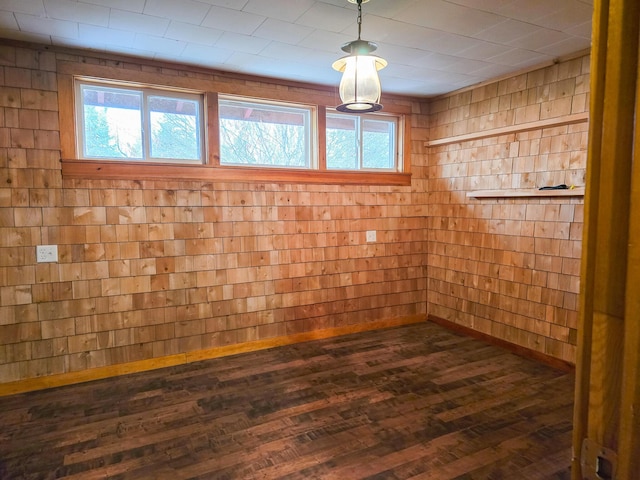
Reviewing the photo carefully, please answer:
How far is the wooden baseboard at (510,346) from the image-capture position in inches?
140

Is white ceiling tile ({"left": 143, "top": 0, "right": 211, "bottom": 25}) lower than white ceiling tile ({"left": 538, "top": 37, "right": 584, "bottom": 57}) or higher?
lower

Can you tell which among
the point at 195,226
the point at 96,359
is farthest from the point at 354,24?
the point at 96,359

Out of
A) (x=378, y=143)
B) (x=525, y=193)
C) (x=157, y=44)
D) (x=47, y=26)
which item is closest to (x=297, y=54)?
(x=157, y=44)

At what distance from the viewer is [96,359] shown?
340 centimetres

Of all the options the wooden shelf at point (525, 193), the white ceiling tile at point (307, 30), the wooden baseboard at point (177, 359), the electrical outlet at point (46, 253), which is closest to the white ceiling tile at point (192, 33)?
the white ceiling tile at point (307, 30)

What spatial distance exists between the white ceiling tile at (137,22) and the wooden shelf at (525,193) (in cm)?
317

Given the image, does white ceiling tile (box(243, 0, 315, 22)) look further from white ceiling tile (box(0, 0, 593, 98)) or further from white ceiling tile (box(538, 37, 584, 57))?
white ceiling tile (box(538, 37, 584, 57))

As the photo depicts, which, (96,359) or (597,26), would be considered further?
(96,359)

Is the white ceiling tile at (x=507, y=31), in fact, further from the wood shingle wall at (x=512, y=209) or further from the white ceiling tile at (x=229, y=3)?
the white ceiling tile at (x=229, y=3)

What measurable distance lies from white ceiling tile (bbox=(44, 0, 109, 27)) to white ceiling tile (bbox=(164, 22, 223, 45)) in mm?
405

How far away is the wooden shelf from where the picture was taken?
10.8ft

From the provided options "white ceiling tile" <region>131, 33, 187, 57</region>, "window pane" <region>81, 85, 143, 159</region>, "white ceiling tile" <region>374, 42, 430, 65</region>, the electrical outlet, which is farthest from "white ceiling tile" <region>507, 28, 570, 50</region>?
the electrical outlet

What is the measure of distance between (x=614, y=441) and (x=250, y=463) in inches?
86.4

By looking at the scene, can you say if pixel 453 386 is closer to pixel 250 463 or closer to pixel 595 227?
pixel 250 463
